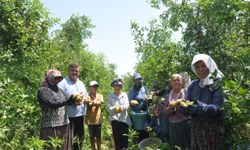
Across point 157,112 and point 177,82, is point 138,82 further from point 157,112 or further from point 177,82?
point 177,82

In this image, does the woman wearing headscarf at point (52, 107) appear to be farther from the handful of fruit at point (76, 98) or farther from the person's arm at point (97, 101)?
the person's arm at point (97, 101)

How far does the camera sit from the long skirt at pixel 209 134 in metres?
3.39

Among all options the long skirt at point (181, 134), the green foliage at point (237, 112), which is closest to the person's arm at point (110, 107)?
the long skirt at point (181, 134)

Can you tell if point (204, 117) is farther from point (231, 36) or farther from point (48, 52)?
point (48, 52)

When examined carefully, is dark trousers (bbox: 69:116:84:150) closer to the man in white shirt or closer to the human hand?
the man in white shirt

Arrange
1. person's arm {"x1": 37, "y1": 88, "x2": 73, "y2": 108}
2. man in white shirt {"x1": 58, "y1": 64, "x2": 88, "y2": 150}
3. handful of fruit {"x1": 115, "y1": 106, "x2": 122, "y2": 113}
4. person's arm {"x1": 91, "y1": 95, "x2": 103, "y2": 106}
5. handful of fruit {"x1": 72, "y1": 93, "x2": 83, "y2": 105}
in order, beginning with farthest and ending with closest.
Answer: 1. person's arm {"x1": 91, "y1": 95, "x2": 103, "y2": 106}
2. handful of fruit {"x1": 115, "y1": 106, "x2": 122, "y2": 113}
3. man in white shirt {"x1": 58, "y1": 64, "x2": 88, "y2": 150}
4. handful of fruit {"x1": 72, "y1": 93, "x2": 83, "y2": 105}
5. person's arm {"x1": 37, "y1": 88, "x2": 73, "y2": 108}

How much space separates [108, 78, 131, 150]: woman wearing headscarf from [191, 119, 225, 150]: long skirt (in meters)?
2.80

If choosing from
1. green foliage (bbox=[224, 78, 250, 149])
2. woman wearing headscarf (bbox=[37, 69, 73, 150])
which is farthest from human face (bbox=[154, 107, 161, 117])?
green foliage (bbox=[224, 78, 250, 149])

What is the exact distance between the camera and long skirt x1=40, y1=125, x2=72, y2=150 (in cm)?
499

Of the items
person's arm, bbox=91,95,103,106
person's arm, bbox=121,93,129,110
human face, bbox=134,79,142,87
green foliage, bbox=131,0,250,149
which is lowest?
person's arm, bbox=121,93,129,110

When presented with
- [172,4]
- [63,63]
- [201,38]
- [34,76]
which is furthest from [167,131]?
[63,63]

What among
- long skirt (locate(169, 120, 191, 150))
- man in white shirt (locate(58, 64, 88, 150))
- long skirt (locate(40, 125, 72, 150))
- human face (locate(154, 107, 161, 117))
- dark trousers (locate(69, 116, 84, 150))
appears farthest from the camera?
dark trousers (locate(69, 116, 84, 150))

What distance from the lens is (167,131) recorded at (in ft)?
17.3

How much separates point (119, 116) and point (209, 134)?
9.95 ft
